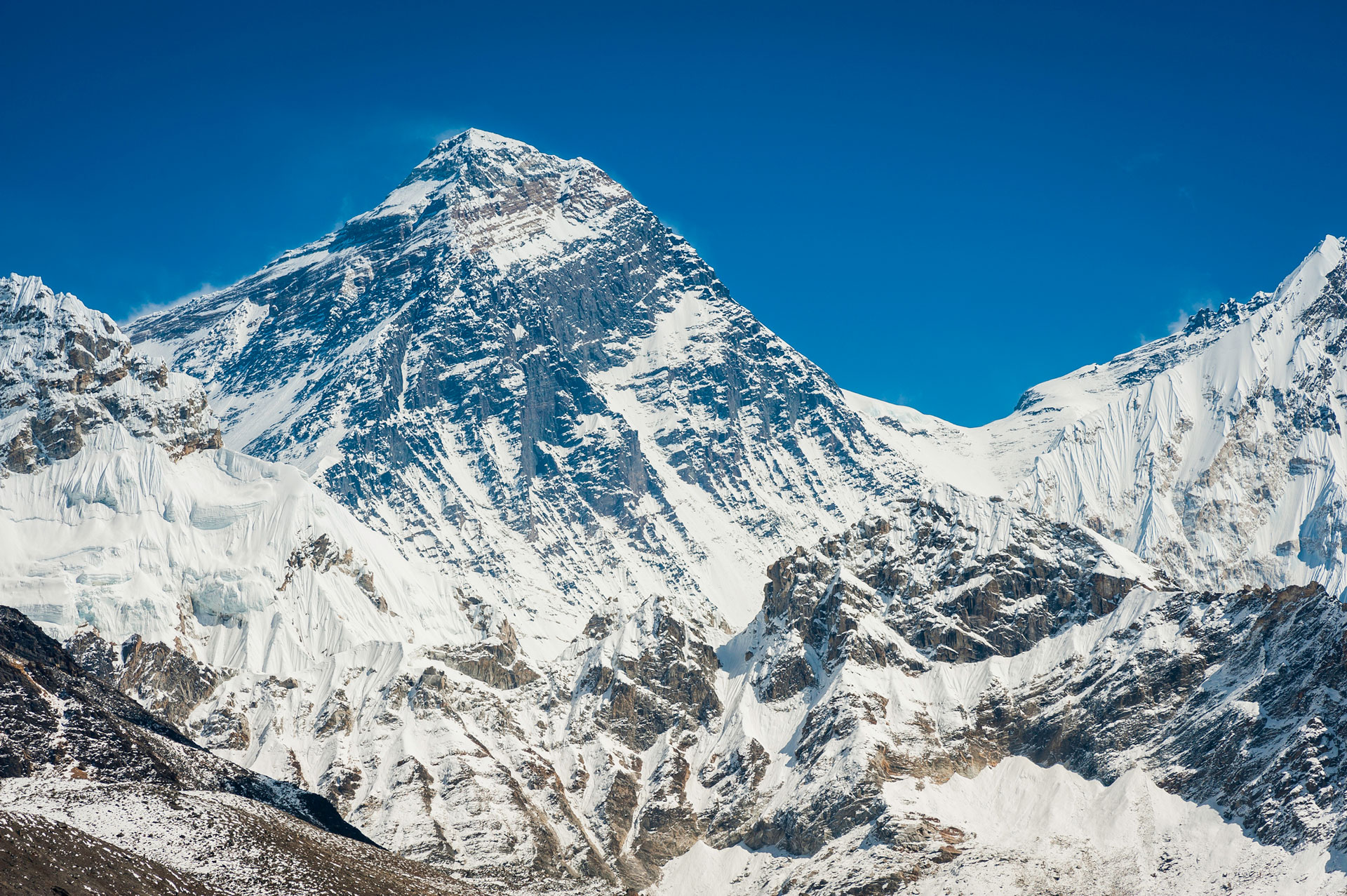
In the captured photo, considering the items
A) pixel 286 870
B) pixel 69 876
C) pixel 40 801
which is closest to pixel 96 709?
pixel 40 801

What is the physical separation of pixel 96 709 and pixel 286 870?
45.4 meters

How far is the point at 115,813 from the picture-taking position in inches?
6417

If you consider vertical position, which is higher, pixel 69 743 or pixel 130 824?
pixel 69 743

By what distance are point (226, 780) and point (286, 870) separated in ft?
138

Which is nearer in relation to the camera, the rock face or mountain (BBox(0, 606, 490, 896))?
mountain (BBox(0, 606, 490, 896))

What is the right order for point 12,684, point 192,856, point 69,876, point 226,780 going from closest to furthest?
point 69,876, point 192,856, point 12,684, point 226,780

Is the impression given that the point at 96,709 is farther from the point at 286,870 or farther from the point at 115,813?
the point at 286,870

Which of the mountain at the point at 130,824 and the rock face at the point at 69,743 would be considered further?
the rock face at the point at 69,743

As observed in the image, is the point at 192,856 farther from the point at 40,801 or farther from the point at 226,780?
the point at 226,780


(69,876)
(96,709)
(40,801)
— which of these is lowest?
(69,876)

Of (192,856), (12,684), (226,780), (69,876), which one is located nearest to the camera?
(69,876)

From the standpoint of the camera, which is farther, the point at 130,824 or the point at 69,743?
the point at 69,743

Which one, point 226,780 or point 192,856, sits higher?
point 226,780

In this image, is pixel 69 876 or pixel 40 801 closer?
pixel 69 876
